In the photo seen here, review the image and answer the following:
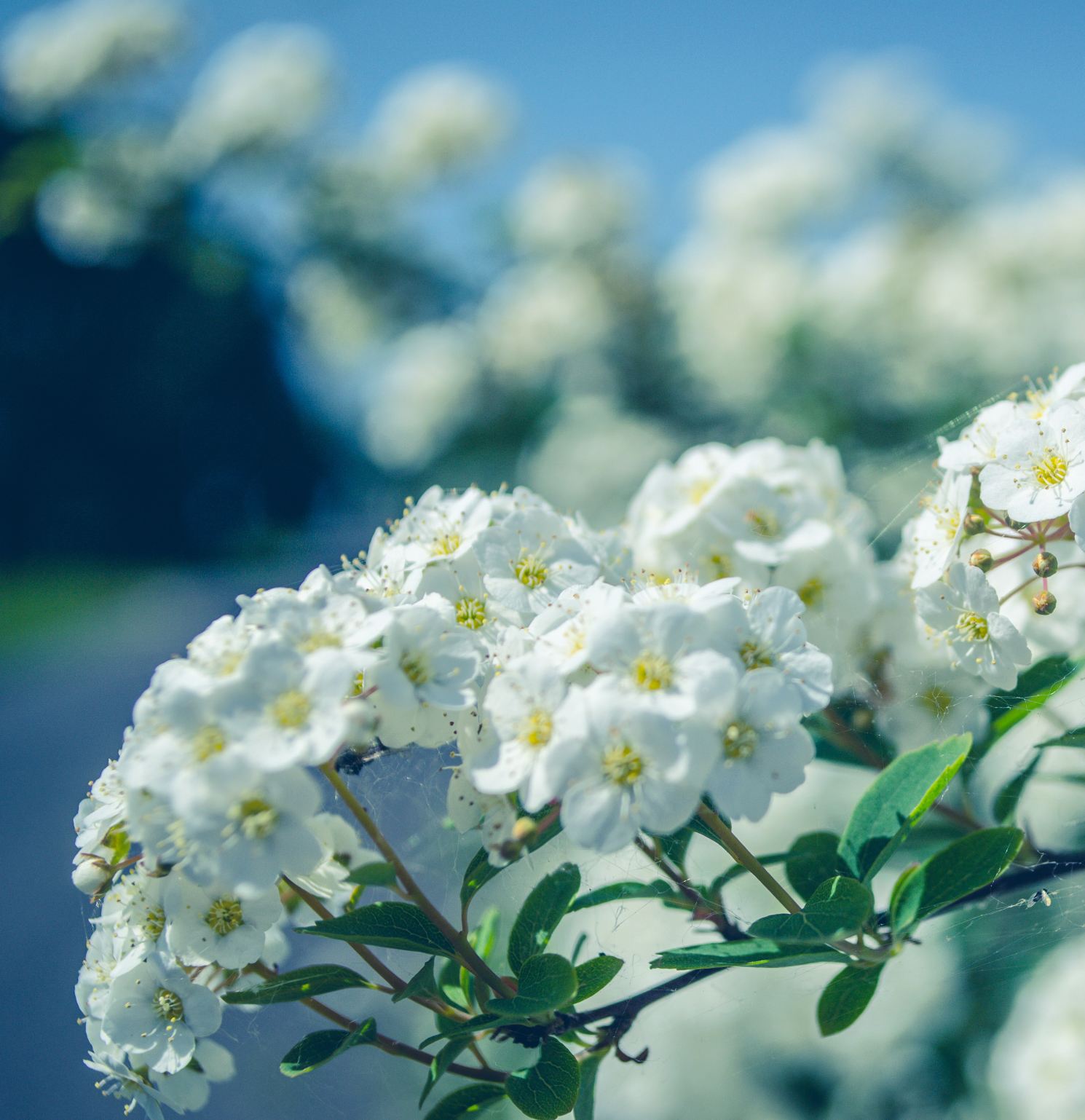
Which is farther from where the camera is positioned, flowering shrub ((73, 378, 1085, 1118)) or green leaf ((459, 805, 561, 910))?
green leaf ((459, 805, 561, 910))

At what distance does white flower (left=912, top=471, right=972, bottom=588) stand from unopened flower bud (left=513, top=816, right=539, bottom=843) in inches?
16.4

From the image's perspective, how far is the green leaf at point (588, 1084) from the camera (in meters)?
0.71

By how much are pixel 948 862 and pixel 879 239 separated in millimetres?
3071

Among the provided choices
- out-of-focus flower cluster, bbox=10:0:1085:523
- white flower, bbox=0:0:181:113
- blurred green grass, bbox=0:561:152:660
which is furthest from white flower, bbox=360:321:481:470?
blurred green grass, bbox=0:561:152:660

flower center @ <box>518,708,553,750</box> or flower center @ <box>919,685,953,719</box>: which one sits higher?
flower center @ <box>518,708,553,750</box>

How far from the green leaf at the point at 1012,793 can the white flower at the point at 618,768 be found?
0.46 m

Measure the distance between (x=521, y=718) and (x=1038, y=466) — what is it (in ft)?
1.53

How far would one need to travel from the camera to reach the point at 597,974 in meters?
0.68

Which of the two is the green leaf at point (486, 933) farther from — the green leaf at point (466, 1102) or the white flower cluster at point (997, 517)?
the white flower cluster at point (997, 517)

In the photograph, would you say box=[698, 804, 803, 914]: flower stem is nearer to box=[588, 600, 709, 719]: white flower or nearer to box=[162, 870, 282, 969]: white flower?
box=[588, 600, 709, 719]: white flower

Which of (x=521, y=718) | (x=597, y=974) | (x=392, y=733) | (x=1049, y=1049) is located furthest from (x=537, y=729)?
(x=1049, y=1049)

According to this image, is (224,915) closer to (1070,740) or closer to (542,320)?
(1070,740)

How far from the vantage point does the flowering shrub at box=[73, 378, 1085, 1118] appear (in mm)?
562

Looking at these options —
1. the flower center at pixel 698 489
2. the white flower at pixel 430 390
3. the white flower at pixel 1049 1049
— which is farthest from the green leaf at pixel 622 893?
the white flower at pixel 430 390
